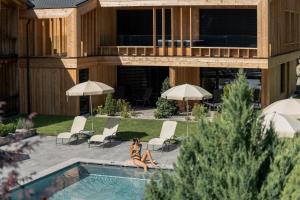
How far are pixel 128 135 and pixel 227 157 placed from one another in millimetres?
15655

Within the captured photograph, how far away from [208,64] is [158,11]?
5.52m

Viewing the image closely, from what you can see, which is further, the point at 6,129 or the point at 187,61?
the point at 187,61

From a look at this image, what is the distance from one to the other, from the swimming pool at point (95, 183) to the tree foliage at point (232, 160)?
6.33 metres

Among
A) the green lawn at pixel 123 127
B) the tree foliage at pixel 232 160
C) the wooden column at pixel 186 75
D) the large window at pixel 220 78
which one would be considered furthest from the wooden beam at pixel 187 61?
the tree foliage at pixel 232 160

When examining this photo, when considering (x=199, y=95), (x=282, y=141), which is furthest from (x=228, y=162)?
(x=199, y=95)

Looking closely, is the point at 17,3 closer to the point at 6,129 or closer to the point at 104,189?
the point at 6,129

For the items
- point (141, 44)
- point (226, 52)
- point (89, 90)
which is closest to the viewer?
point (89, 90)

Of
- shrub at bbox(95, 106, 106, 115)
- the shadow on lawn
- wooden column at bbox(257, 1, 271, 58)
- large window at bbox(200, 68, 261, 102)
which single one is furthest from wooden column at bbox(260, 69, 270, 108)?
shrub at bbox(95, 106, 106, 115)

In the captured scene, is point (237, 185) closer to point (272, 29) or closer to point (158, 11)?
point (272, 29)

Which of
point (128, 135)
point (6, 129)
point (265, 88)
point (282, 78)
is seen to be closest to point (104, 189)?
point (128, 135)

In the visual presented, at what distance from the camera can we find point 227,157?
8.90 meters

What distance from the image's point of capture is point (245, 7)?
30422 millimetres

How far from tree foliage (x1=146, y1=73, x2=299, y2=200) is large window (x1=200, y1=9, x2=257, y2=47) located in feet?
71.1

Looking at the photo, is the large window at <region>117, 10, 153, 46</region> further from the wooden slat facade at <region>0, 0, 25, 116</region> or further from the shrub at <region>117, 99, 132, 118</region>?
the wooden slat facade at <region>0, 0, 25, 116</region>
